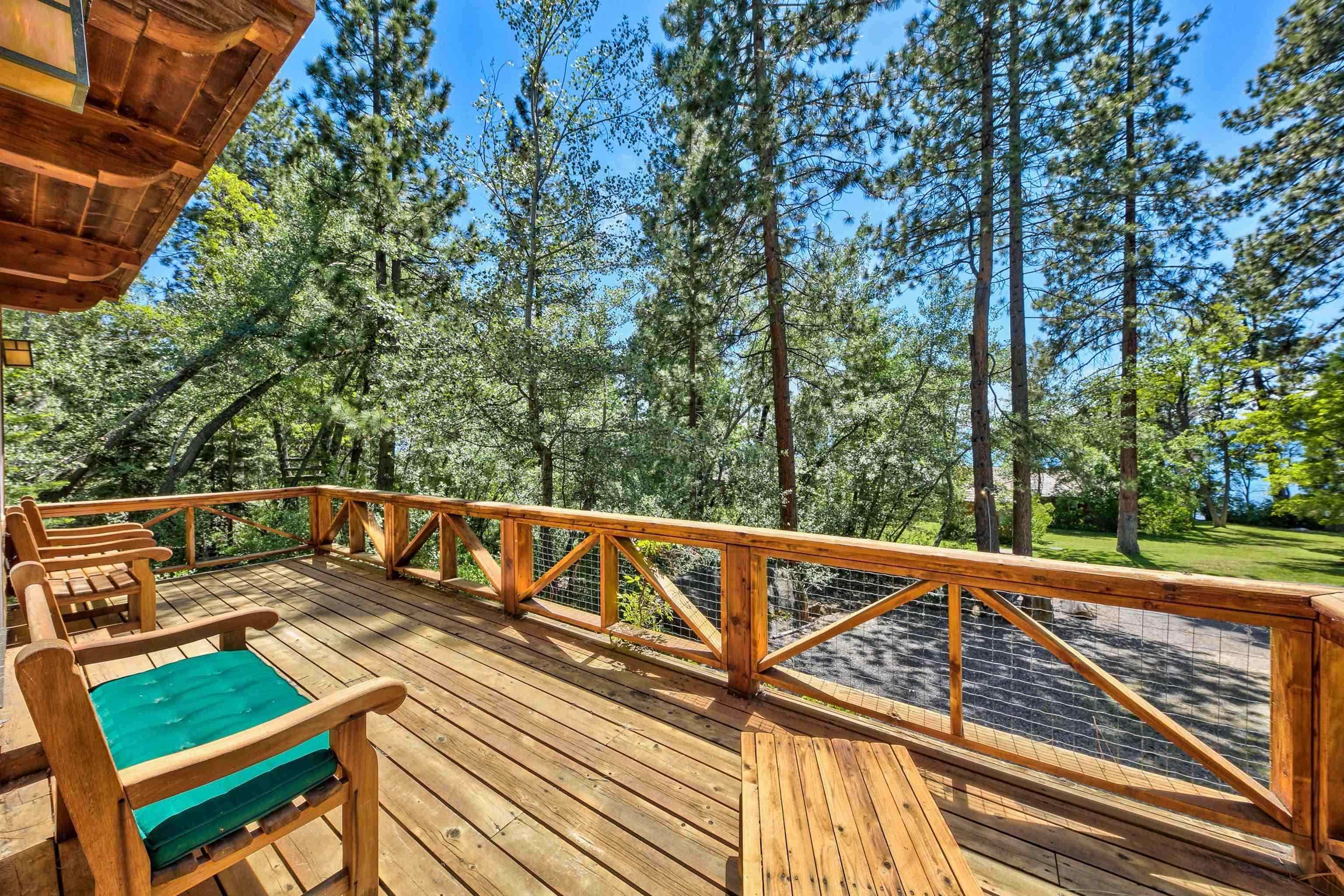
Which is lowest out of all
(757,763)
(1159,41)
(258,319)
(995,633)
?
(995,633)

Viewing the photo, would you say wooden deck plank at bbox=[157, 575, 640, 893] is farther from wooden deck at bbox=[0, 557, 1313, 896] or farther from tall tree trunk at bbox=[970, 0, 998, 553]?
tall tree trunk at bbox=[970, 0, 998, 553]

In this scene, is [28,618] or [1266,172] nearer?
[28,618]

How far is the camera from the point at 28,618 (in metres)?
1.15

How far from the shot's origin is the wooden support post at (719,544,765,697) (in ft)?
8.29

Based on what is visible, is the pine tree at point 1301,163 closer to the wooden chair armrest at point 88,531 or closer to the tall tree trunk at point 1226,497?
the tall tree trunk at point 1226,497

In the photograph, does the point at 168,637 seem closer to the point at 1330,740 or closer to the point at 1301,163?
the point at 1330,740

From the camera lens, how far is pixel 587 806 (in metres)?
1.78

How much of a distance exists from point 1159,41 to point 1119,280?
14.9 ft

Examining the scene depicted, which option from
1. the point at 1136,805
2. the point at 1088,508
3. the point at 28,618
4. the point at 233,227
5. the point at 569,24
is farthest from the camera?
the point at 1088,508

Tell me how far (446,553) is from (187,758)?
3404 mm

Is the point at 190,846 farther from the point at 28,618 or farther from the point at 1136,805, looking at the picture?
the point at 1136,805

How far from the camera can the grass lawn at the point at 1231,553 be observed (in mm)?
9250

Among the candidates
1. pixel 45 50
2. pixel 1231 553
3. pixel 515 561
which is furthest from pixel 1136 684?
pixel 1231 553

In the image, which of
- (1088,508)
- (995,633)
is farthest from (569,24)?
(1088,508)
